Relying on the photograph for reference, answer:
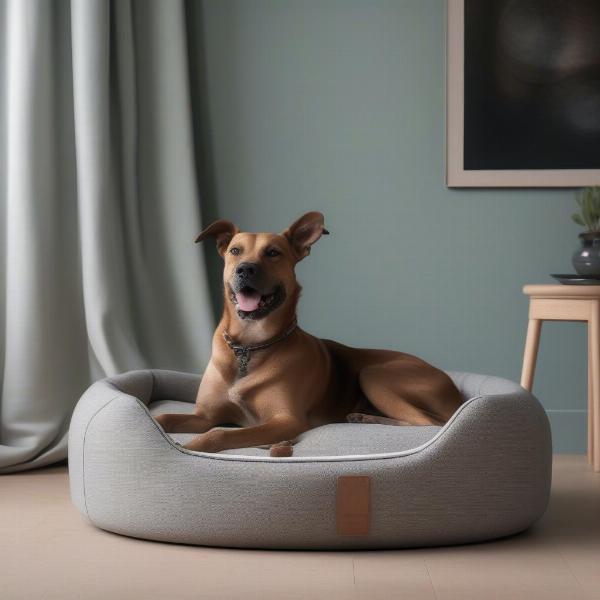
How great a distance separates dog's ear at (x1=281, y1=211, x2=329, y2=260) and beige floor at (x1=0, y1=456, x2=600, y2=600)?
1066mm

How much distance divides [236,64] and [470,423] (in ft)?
7.46

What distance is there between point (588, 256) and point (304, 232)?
126 centimetres

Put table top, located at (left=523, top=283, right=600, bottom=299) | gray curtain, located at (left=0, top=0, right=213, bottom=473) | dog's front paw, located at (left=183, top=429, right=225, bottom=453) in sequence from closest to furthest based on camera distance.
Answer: dog's front paw, located at (left=183, top=429, right=225, bottom=453), table top, located at (left=523, top=283, right=600, bottom=299), gray curtain, located at (left=0, top=0, right=213, bottom=473)

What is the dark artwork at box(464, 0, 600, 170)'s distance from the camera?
154 inches

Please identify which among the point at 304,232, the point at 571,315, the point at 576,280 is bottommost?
the point at 571,315

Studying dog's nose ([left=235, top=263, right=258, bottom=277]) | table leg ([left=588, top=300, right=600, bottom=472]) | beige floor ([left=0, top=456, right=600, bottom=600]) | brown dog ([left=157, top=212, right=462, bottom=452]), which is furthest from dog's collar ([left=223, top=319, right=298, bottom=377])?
table leg ([left=588, top=300, right=600, bottom=472])

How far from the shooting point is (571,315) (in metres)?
3.50

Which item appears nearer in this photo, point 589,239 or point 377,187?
point 589,239

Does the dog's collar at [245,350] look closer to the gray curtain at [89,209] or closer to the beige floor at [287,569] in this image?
the beige floor at [287,569]

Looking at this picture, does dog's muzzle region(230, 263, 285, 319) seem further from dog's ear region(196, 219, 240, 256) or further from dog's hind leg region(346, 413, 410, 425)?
dog's hind leg region(346, 413, 410, 425)

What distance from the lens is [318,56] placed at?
3994 mm

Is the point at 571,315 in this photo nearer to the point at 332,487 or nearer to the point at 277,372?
the point at 277,372

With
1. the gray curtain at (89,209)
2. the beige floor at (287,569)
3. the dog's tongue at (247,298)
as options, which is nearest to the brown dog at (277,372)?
the dog's tongue at (247,298)

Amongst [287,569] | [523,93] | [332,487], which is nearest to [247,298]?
[332,487]
